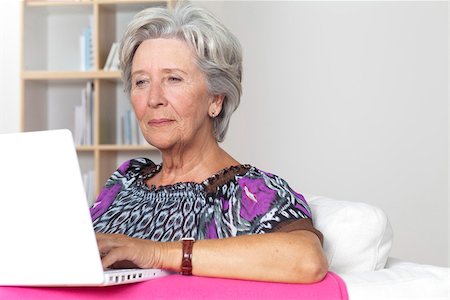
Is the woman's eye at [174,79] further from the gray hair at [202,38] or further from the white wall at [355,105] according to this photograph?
the white wall at [355,105]

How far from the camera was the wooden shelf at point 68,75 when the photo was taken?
4316mm

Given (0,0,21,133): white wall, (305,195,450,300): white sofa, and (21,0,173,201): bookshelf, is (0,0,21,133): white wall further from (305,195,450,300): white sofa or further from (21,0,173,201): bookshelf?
(305,195,450,300): white sofa

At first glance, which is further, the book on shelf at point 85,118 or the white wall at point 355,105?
the book on shelf at point 85,118

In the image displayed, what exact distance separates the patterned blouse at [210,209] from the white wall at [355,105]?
239 cm

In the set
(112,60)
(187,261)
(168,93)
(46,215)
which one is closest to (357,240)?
(187,261)

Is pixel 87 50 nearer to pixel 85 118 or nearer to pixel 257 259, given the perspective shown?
pixel 85 118

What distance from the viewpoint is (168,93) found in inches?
80.9

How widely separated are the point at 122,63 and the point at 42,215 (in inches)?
39.4

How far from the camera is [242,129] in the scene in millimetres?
4574

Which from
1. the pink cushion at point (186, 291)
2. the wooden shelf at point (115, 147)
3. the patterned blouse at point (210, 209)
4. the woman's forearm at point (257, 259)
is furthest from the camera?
the wooden shelf at point (115, 147)

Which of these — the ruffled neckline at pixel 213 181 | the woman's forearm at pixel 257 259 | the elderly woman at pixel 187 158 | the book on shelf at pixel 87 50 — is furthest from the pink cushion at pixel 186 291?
the book on shelf at pixel 87 50

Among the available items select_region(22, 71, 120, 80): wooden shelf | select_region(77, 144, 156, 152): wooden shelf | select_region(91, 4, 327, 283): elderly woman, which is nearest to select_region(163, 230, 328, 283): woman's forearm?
select_region(91, 4, 327, 283): elderly woman

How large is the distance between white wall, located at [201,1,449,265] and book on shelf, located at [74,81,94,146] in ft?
2.54

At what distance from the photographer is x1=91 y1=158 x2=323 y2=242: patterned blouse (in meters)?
1.80
